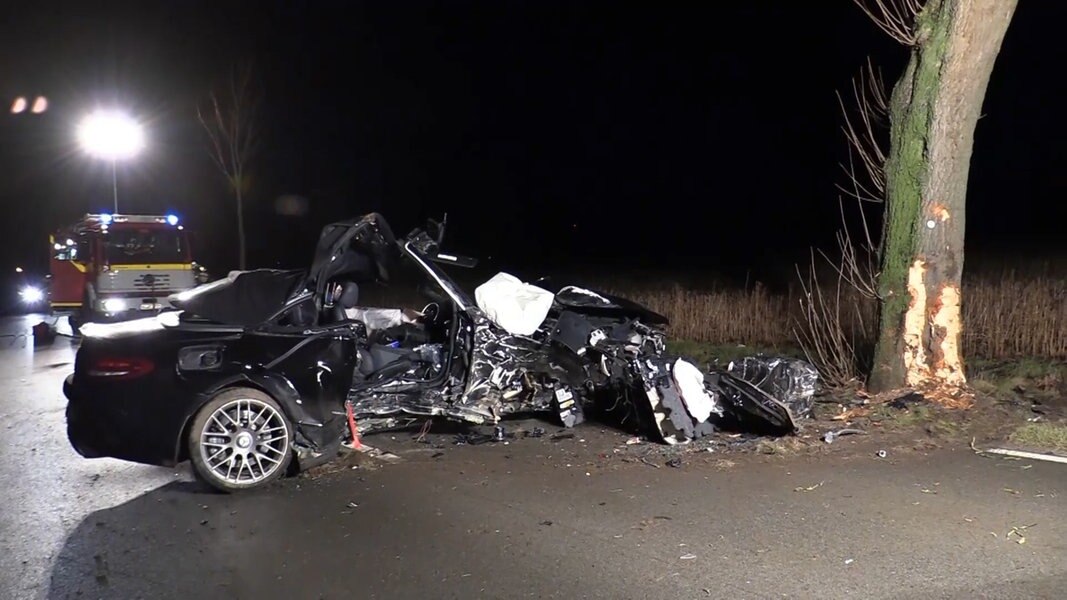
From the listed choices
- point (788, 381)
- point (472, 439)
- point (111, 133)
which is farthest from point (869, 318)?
point (111, 133)

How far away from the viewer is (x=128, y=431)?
19.2ft

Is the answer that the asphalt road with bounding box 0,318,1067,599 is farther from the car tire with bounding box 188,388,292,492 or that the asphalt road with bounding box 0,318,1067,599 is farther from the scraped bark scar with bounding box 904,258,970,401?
the scraped bark scar with bounding box 904,258,970,401

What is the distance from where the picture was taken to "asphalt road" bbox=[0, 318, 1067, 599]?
14.2 feet

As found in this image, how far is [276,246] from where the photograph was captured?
47.7 meters

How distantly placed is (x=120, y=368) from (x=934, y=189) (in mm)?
6953

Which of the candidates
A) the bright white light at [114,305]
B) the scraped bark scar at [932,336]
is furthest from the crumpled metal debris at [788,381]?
the bright white light at [114,305]

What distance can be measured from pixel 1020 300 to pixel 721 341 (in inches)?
163

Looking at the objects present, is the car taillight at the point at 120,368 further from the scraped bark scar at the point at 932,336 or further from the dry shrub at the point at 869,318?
the dry shrub at the point at 869,318

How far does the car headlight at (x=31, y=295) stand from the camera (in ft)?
A: 101

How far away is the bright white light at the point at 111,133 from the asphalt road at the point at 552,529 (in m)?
23.9

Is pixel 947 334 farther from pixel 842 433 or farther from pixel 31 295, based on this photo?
pixel 31 295

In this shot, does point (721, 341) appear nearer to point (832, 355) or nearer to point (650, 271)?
point (832, 355)

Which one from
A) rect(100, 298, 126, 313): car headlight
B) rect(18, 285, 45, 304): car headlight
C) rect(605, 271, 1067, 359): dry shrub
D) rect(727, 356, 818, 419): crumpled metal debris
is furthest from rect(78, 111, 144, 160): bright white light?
rect(727, 356, 818, 419): crumpled metal debris

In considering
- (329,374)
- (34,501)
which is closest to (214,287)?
(329,374)
